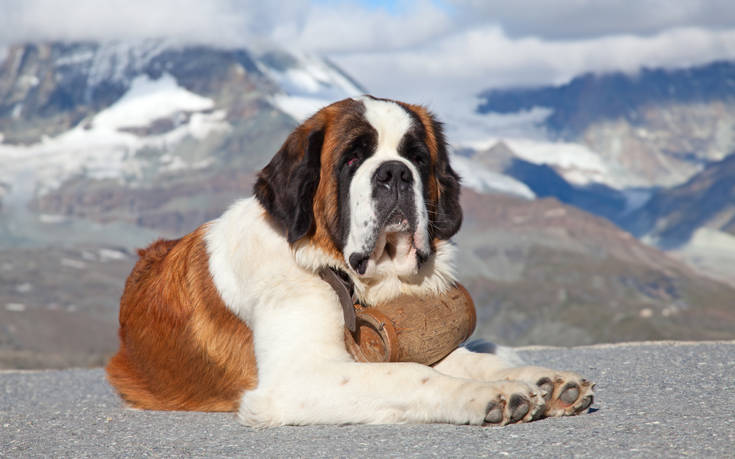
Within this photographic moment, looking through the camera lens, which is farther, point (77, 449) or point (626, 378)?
point (626, 378)

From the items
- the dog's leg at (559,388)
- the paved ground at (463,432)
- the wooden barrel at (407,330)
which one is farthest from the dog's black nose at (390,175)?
the paved ground at (463,432)

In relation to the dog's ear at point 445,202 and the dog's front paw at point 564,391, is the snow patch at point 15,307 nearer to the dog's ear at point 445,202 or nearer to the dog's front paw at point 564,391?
the dog's ear at point 445,202

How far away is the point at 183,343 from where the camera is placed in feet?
18.9

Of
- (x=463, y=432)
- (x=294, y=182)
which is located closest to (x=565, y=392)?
(x=463, y=432)

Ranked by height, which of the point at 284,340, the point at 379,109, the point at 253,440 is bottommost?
the point at 253,440

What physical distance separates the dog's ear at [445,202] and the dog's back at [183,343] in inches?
58.2

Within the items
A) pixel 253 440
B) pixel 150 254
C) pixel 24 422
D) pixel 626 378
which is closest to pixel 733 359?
pixel 626 378

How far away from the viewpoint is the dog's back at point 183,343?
5.57 m

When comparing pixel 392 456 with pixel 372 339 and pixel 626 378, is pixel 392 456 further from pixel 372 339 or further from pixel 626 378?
pixel 626 378

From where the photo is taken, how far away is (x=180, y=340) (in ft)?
18.9

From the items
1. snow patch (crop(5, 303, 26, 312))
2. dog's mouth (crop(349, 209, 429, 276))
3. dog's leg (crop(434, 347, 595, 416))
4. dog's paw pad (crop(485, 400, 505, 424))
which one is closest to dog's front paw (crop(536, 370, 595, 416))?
dog's leg (crop(434, 347, 595, 416))

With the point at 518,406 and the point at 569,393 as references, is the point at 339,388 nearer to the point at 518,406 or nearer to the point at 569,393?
the point at 518,406

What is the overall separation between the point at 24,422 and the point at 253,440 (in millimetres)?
2293

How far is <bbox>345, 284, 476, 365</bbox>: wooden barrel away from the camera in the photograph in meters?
5.16
